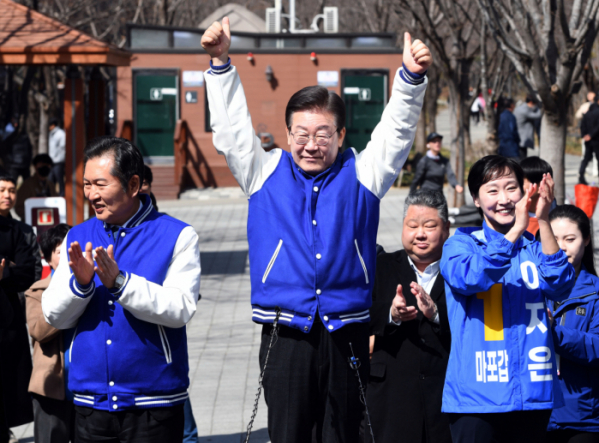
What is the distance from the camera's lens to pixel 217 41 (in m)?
3.13

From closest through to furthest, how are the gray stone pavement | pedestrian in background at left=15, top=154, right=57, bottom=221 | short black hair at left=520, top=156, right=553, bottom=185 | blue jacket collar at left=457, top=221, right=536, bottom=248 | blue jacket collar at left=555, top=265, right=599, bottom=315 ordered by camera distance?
blue jacket collar at left=457, top=221, right=536, bottom=248 → blue jacket collar at left=555, top=265, right=599, bottom=315 → short black hair at left=520, top=156, right=553, bottom=185 → the gray stone pavement → pedestrian in background at left=15, top=154, right=57, bottom=221

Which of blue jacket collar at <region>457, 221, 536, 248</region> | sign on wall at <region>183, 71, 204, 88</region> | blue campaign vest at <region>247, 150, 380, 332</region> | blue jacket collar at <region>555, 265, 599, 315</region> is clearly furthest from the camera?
sign on wall at <region>183, 71, 204, 88</region>

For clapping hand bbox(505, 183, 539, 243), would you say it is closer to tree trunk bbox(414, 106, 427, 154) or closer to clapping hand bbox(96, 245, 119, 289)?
clapping hand bbox(96, 245, 119, 289)

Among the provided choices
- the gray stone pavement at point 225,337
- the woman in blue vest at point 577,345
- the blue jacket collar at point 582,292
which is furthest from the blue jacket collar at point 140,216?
the gray stone pavement at point 225,337

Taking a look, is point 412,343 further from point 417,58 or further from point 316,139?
point 417,58

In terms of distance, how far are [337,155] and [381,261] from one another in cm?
97

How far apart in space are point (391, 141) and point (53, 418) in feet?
8.68

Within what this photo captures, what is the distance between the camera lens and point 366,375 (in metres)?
3.29

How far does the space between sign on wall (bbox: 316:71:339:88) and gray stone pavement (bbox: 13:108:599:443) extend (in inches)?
278

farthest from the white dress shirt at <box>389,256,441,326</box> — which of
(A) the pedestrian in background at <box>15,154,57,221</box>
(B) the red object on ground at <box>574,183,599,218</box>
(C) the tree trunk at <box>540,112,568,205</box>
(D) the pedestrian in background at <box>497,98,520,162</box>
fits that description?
(D) the pedestrian in background at <box>497,98,520,162</box>

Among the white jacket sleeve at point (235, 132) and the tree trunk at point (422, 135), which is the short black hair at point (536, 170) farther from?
the tree trunk at point (422, 135)

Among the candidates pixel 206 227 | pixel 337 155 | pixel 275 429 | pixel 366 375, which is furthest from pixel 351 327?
pixel 206 227

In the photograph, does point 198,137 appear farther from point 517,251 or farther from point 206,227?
point 517,251

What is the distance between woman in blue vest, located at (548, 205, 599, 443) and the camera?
3.83m
